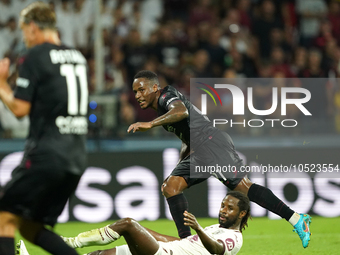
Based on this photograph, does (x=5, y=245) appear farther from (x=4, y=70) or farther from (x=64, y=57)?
(x=64, y=57)

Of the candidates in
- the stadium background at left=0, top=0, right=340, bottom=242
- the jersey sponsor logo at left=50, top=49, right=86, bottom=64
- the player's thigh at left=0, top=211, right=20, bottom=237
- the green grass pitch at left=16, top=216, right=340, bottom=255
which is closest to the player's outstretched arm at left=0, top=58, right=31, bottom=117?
the jersey sponsor logo at left=50, top=49, right=86, bottom=64

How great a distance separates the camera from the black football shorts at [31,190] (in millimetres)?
3424

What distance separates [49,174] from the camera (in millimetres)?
3422

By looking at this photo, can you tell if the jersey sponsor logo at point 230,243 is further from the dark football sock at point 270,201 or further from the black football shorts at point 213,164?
the black football shorts at point 213,164

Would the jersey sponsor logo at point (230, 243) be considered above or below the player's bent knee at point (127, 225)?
below

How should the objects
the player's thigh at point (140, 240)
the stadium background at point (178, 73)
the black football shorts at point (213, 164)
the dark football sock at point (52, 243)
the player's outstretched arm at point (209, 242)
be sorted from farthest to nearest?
1. the stadium background at point (178, 73)
2. the black football shorts at point (213, 164)
3. the player's thigh at point (140, 240)
4. the player's outstretched arm at point (209, 242)
5. the dark football sock at point (52, 243)

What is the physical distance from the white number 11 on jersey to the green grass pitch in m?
2.63

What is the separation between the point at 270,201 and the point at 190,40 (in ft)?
20.0

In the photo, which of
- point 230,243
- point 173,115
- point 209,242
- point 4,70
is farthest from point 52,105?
point 230,243

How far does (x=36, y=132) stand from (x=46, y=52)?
1.71ft

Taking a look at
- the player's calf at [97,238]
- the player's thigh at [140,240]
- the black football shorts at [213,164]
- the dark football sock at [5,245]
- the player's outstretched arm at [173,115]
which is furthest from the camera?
the black football shorts at [213,164]

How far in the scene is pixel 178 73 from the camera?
33.1ft

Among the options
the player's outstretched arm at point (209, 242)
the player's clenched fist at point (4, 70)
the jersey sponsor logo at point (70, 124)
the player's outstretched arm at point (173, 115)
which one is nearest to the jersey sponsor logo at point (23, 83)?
the player's clenched fist at point (4, 70)

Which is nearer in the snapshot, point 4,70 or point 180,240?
point 4,70
